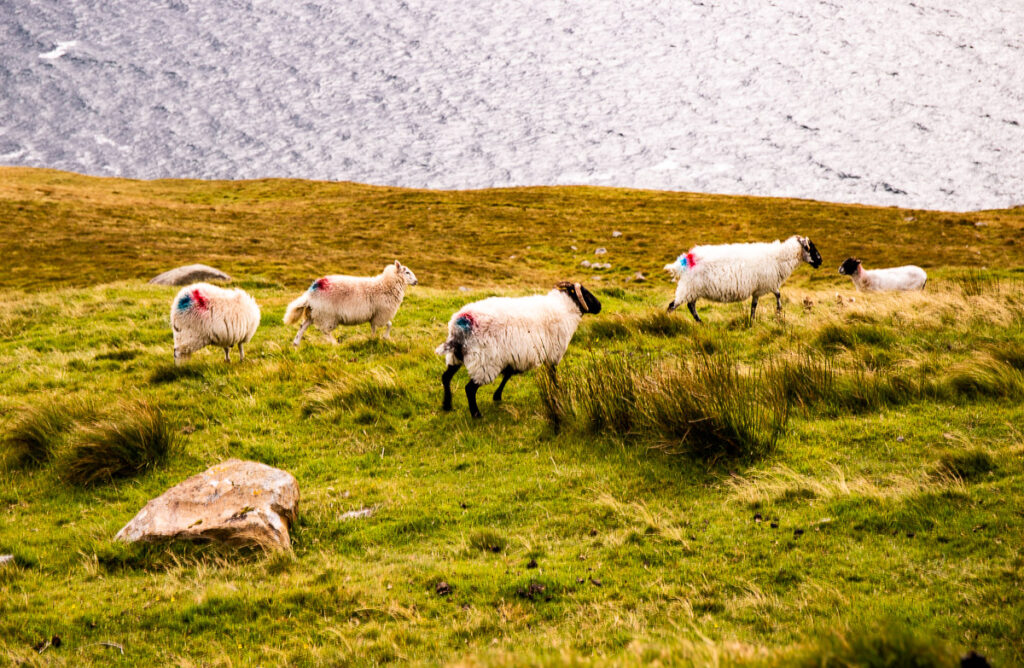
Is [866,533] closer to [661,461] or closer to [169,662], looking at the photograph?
[661,461]

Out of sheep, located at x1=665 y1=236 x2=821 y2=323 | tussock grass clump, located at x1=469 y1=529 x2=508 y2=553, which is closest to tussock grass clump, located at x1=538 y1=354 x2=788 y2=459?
tussock grass clump, located at x1=469 y1=529 x2=508 y2=553

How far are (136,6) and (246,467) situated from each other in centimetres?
18712

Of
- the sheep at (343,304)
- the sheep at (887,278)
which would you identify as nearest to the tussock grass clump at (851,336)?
the sheep at (343,304)

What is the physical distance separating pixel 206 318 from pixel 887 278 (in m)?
21.6

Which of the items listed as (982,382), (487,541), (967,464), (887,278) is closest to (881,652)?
(487,541)

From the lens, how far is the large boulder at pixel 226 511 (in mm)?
6223

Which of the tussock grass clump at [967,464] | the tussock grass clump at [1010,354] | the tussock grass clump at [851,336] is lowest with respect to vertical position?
the tussock grass clump at [967,464]

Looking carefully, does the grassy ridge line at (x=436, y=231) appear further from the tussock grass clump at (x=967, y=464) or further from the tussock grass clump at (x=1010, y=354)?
the tussock grass clump at (x=967, y=464)

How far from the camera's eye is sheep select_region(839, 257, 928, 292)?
71.2 feet

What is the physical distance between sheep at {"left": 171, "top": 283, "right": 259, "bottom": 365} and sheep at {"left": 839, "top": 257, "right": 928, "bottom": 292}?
63.9ft

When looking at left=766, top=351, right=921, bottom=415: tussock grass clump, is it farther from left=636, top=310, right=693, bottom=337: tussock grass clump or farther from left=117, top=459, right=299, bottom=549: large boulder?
left=117, top=459, right=299, bottom=549: large boulder

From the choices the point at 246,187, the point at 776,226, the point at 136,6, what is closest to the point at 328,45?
the point at 136,6

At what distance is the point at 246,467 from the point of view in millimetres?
7250

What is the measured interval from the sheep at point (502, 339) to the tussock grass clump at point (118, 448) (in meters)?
3.98
